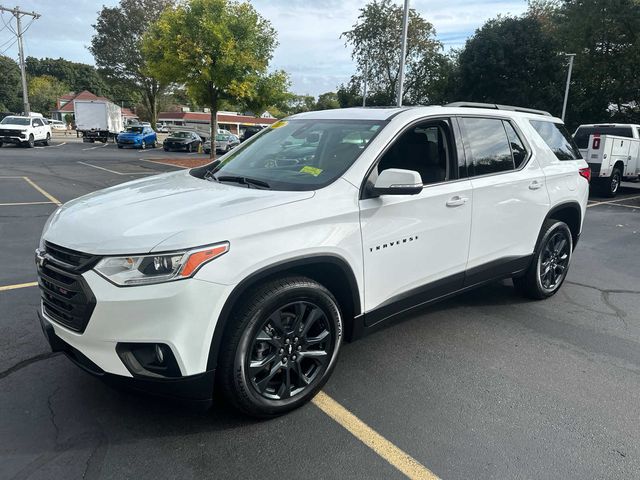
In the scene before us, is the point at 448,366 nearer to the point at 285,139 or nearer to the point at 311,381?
the point at 311,381

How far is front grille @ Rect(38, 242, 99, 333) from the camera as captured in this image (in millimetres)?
2455

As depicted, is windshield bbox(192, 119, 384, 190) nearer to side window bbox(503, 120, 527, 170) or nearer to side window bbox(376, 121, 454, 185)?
side window bbox(376, 121, 454, 185)

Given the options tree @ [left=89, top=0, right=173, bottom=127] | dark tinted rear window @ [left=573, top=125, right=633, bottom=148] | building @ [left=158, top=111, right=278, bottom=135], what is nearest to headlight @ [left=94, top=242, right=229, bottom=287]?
dark tinted rear window @ [left=573, top=125, right=633, bottom=148]

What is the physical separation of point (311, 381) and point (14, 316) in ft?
9.35

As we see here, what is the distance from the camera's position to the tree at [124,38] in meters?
45.0

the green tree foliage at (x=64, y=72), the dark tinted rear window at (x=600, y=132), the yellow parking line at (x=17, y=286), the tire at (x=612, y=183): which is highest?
the green tree foliage at (x=64, y=72)

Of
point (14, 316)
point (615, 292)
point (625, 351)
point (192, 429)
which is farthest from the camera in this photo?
point (615, 292)

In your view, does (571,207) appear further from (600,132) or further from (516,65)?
(516,65)

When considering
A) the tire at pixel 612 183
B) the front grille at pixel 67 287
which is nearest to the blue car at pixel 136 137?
the tire at pixel 612 183

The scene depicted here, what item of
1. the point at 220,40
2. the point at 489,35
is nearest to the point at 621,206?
the point at 220,40

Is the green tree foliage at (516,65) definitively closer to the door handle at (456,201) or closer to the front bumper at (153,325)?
the door handle at (456,201)

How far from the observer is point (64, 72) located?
113 m

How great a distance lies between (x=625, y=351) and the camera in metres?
3.91

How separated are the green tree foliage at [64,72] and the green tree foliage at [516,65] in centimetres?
9984
